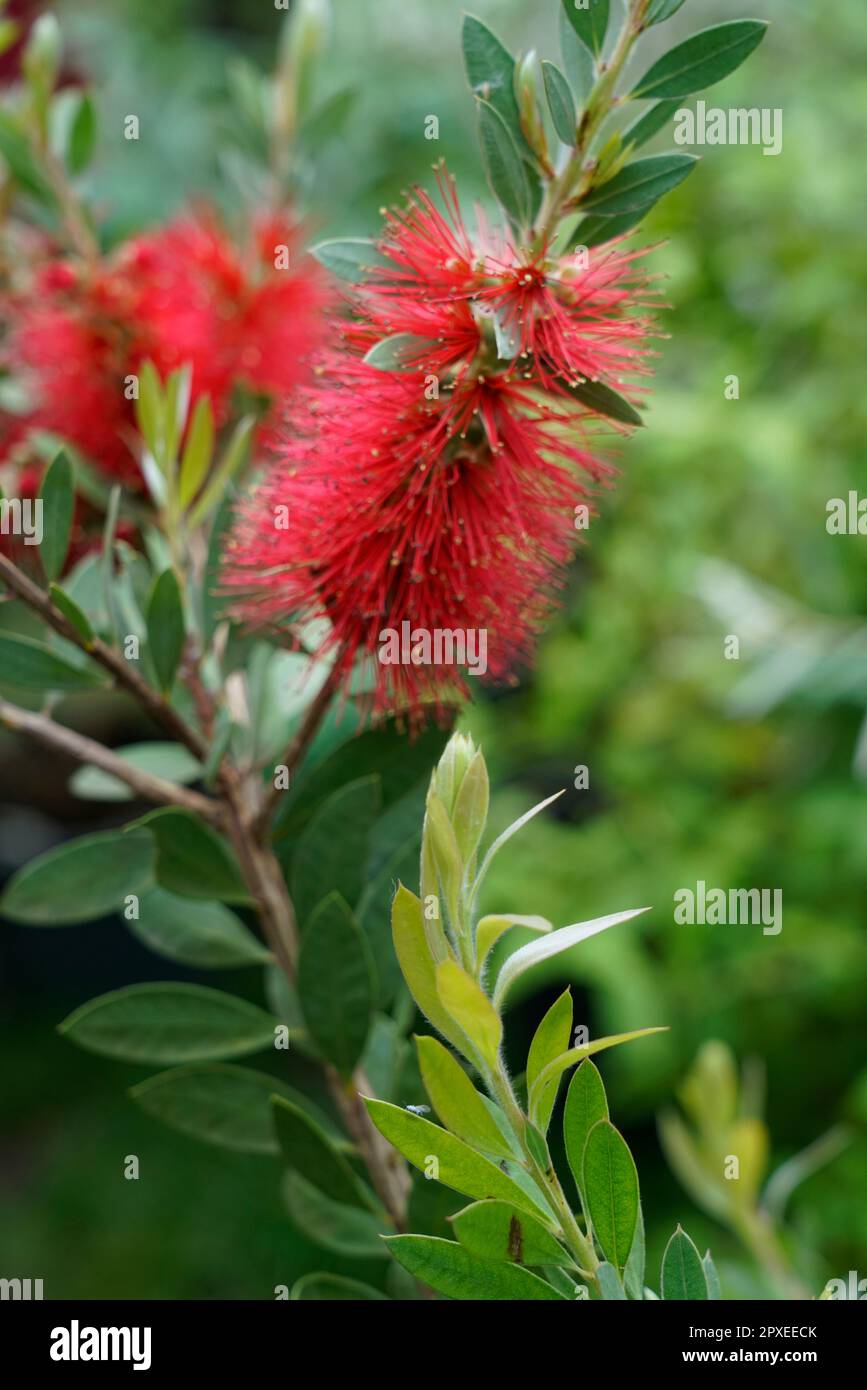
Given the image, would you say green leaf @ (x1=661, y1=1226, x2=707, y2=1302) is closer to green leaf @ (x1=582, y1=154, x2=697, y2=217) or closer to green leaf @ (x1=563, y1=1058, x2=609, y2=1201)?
green leaf @ (x1=563, y1=1058, x2=609, y2=1201)

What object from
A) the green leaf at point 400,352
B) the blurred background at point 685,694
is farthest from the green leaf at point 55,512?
the blurred background at point 685,694

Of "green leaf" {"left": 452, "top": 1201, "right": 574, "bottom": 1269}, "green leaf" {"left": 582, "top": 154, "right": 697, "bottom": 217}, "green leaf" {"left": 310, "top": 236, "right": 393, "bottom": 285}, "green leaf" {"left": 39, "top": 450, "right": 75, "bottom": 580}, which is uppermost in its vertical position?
"green leaf" {"left": 310, "top": 236, "right": 393, "bottom": 285}

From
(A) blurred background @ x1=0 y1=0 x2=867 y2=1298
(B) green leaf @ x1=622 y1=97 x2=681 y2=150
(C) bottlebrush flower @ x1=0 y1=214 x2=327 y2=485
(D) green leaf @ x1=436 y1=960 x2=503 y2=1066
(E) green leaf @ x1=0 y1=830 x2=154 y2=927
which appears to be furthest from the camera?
(A) blurred background @ x1=0 y1=0 x2=867 y2=1298

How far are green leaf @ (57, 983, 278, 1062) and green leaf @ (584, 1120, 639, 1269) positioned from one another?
19 centimetres

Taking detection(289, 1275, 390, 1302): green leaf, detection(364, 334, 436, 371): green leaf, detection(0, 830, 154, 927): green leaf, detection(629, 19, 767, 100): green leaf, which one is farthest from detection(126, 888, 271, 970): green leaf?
detection(629, 19, 767, 100): green leaf

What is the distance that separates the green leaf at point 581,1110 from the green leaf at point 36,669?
24cm

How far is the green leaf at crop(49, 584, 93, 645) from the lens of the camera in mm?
421

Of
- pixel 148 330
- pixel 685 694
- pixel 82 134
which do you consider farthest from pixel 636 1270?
pixel 685 694

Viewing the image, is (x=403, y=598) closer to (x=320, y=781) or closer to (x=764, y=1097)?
(x=320, y=781)

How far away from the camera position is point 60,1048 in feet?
6.76

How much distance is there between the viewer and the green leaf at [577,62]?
1.27 feet

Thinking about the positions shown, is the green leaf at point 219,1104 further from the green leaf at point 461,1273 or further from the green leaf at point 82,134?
the green leaf at point 82,134

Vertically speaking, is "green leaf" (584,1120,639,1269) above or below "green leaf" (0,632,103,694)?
below

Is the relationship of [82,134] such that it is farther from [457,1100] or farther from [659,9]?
[457,1100]
